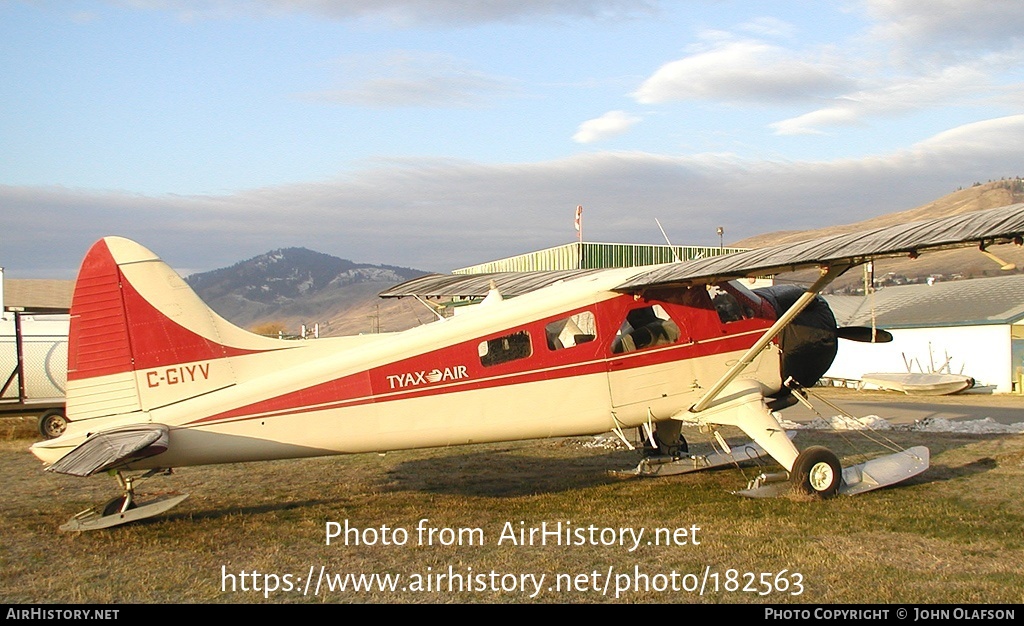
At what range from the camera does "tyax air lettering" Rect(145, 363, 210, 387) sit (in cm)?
741

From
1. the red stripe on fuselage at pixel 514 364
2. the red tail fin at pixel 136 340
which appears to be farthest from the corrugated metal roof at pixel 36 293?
the red stripe on fuselage at pixel 514 364

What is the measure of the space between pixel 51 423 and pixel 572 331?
15057mm

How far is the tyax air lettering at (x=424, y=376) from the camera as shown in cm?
771

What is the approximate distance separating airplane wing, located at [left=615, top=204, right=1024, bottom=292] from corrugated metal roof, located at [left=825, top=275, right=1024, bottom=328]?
22.7m

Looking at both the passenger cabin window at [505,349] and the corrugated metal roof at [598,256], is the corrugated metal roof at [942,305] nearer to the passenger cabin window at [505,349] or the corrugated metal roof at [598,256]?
the corrugated metal roof at [598,256]

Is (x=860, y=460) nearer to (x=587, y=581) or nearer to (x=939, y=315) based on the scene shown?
(x=587, y=581)

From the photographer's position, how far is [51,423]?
17781 millimetres

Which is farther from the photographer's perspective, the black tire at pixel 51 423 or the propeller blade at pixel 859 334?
the black tire at pixel 51 423

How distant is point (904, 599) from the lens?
16.1ft

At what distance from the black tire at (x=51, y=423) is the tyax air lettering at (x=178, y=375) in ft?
40.5

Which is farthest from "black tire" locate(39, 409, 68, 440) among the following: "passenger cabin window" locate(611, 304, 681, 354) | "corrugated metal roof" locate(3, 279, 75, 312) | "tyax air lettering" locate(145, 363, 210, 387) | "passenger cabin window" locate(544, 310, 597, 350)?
"corrugated metal roof" locate(3, 279, 75, 312)

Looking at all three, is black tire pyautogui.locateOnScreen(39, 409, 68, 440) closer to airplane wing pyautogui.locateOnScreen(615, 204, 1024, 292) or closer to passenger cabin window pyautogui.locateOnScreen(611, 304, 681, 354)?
passenger cabin window pyautogui.locateOnScreen(611, 304, 681, 354)

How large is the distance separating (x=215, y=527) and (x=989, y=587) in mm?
6481

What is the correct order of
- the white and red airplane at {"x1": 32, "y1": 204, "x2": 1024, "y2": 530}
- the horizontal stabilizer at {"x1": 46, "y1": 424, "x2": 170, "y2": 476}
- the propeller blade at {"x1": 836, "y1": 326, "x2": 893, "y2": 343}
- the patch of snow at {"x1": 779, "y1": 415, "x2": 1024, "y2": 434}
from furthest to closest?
1. the patch of snow at {"x1": 779, "y1": 415, "x2": 1024, "y2": 434}
2. the propeller blade at {"x1": 836, "y1": 326, "x2": 893, "y2": 343}
3. the white and red airplane at {"x1": 32, "y1": 204, "x2": 1024, "y2": 530}
4. the horizontal stabilizer at {"x1": 46, "y1": 424, "x2": 170, "y2": 476}
